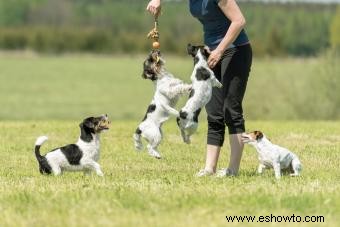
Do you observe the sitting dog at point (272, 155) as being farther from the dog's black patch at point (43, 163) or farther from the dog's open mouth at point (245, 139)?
the dog's black patch at point (43, 163)

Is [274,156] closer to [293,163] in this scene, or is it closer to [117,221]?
[293,163]

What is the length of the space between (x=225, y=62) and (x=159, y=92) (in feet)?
3.02

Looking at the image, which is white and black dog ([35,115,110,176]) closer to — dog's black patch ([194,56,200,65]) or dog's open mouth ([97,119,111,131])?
dog's open mouth ([97,119,111,131])

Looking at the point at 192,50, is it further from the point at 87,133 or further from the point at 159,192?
the point at 159,192

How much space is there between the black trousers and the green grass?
75 centimetres

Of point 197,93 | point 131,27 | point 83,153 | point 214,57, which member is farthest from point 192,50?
point 131,27

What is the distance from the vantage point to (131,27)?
A: 146 m

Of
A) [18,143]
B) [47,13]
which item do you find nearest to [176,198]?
[18,143]

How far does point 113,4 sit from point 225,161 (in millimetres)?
160698

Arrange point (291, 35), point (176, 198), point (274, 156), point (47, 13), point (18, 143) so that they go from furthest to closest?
point (47, 13) → point (291, 35) → point (18, 143) → point (274, 156) → point (176, 198)

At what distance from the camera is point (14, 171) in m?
12.1

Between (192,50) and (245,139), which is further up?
(192,50)

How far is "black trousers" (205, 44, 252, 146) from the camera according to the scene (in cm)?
1112

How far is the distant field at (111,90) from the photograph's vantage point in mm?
34469
